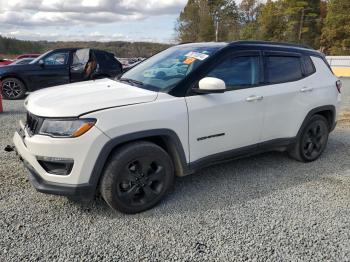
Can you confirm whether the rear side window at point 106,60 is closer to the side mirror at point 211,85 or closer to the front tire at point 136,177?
the side mirror at point 211,85

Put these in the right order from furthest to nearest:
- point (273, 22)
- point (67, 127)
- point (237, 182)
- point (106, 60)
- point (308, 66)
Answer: point (273, 22) < point (106, 60) < point (308, 66) < point (237, 182) < point (67, 127)

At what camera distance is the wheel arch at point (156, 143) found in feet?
9.45

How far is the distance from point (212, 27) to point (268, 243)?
52552 millimetres

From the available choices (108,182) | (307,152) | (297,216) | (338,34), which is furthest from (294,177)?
(338,34)

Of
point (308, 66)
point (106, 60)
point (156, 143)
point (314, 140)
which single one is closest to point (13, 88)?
point (106, 60)

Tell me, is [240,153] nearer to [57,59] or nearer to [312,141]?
[312,141]

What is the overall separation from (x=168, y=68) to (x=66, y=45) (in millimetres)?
50657

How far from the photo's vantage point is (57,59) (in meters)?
9.84

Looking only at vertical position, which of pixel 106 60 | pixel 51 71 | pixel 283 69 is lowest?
pixel 51 71

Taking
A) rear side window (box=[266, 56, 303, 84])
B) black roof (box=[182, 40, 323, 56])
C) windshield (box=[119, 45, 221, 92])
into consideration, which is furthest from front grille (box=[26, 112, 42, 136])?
rear side window (box=[266, 56, 303, 84])

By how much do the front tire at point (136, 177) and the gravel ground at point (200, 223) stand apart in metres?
0.13

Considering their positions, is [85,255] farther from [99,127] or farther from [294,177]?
[294,177]

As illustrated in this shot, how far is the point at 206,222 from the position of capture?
10.0 ft

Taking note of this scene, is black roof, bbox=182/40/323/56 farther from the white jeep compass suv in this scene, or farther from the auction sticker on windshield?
the auction sticker on windshield
